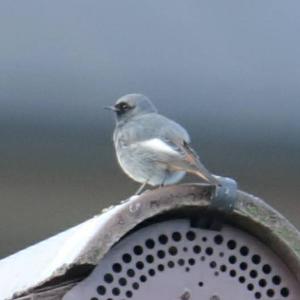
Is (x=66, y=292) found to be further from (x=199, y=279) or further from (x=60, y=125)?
(x=60, y=125)

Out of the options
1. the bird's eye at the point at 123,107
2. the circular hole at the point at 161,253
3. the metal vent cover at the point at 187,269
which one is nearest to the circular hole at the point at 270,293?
the metal vent cover at the point at 187,269

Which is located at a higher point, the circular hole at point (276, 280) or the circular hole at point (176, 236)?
the circular hole at point (176, 236)

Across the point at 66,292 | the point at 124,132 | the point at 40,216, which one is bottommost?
the point at 66,292

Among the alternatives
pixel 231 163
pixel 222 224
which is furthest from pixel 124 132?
pixel 231 163

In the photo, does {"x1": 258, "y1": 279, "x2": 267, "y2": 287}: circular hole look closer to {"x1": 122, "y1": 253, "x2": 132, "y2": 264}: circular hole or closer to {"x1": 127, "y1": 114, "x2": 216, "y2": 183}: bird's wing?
{"x1": 122, "y1": 253, "x2": 132, "y2": 264}: circular hole

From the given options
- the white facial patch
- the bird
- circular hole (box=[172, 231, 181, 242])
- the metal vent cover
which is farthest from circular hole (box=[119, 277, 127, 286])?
the white facial patch

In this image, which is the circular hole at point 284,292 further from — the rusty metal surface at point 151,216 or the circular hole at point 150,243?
the circular hole at point 150,243
